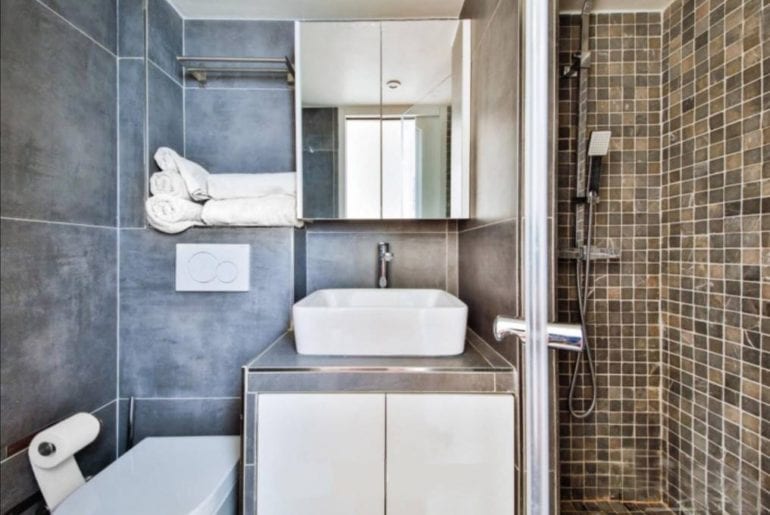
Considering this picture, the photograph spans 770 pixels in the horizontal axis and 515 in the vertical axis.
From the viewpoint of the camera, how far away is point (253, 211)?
120 centimetres

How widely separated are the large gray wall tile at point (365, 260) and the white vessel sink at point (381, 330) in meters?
0.52

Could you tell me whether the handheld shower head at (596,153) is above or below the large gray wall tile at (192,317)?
above

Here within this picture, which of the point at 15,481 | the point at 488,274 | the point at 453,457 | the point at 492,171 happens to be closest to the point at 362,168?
the point at 492,171

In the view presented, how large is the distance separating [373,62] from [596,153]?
879 mm

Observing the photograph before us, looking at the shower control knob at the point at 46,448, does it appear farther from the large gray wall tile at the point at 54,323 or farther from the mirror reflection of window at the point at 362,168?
the mirror reflection of window at the point at 362,168

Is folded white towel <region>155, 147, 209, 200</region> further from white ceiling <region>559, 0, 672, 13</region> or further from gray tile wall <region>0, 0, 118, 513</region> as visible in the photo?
white ceiling <region>559, 0, 672, 13</region>

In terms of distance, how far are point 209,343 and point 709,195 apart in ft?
5.33

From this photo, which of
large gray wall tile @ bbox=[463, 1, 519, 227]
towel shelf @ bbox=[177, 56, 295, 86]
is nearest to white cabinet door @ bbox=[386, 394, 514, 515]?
large gray wall tile @ bbox=[463, 1, 519, 227]

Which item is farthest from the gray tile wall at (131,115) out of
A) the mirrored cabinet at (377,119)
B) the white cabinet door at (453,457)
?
the white cabinet door at (453,457)

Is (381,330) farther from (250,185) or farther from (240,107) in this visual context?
(240,107)

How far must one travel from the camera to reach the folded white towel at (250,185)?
4.09 feet

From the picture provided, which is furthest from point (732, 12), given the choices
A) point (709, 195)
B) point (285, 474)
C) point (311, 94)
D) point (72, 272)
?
point (72, 272)

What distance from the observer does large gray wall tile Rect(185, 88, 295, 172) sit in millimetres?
1421

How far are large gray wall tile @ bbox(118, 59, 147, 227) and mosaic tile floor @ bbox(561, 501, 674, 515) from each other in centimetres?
167
